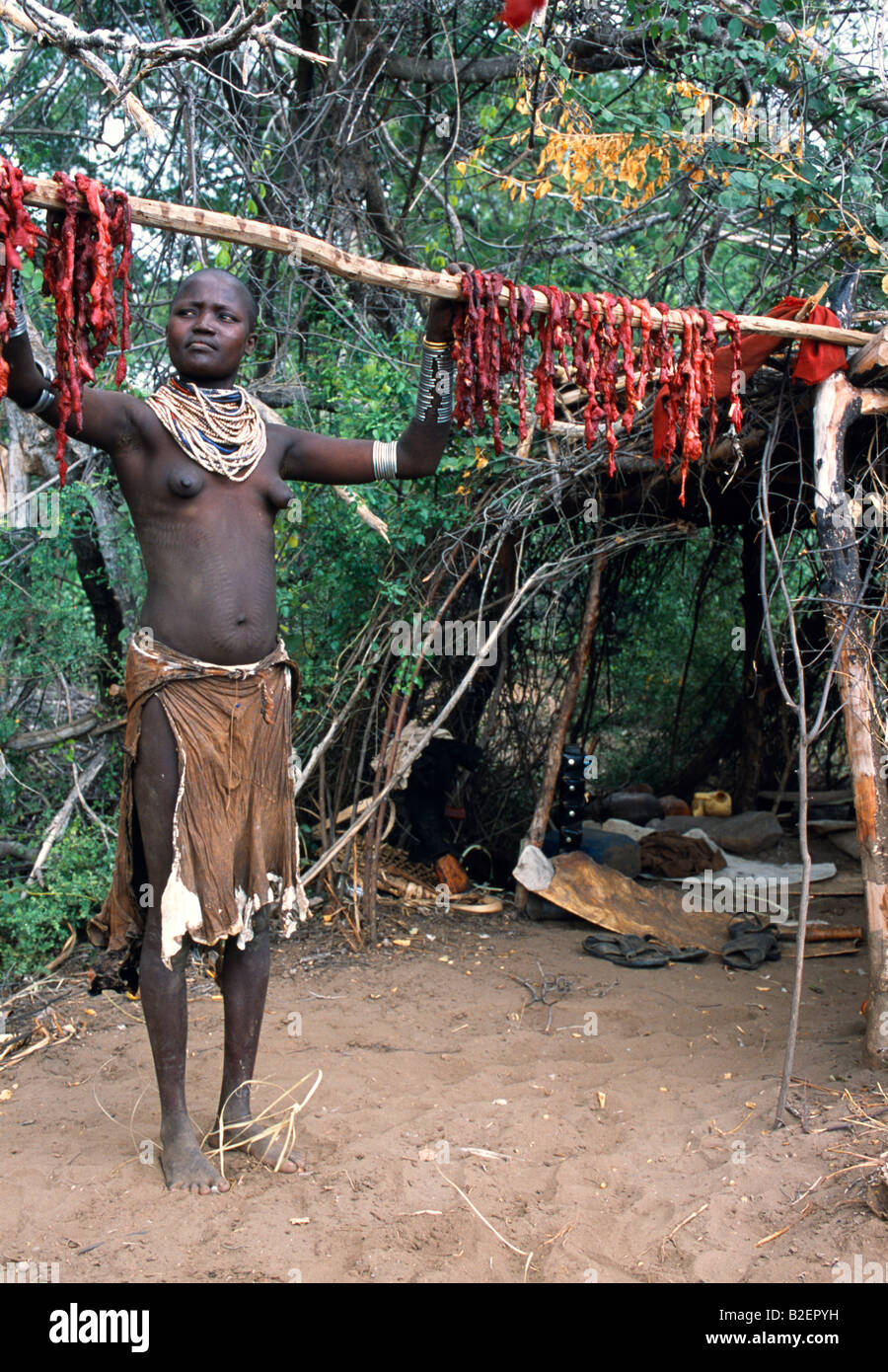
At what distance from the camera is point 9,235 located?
2.38 meters

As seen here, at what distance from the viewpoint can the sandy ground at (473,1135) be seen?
2695 mm

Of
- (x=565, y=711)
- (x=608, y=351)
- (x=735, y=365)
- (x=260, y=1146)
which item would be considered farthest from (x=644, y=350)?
(x=565, y=711)

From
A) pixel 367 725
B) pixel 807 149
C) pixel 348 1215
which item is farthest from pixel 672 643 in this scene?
pixel 348 1215

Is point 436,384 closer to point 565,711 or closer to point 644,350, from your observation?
point 644,350

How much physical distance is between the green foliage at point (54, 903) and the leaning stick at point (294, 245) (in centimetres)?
312

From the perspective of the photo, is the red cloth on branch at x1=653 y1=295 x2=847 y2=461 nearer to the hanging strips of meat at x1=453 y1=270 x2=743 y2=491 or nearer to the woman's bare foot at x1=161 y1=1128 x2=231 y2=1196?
the hanging strips of meat at x1=453 y1=270 x2=743 y2=491

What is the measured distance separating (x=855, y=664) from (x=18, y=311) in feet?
9.39

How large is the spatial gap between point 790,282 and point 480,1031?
11.3ft

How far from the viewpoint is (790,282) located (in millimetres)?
4734

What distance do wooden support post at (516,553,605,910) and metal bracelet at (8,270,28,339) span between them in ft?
12.4

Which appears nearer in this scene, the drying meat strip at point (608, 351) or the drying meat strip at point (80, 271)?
the drying meat strip at point (80, 271)
